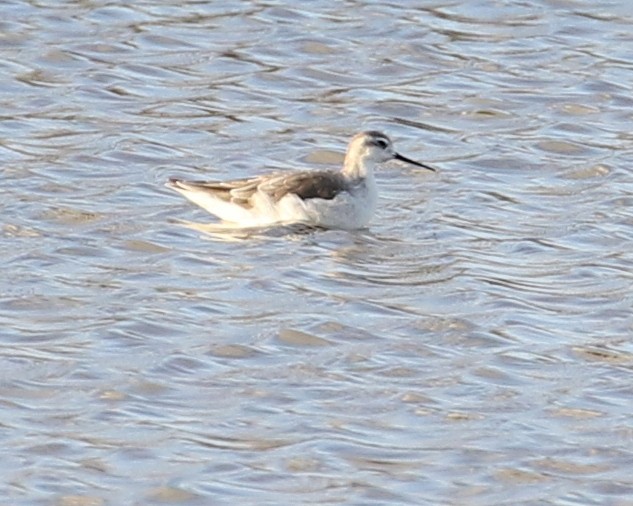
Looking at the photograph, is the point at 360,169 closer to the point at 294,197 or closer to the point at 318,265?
the point at 294,197

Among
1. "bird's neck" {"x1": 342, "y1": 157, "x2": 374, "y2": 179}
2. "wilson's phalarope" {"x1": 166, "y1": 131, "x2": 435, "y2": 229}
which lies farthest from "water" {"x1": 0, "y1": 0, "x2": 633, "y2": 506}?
"bird's neck" {"x1": 342, "y1": 157, "x2": 374, "y2": 179}

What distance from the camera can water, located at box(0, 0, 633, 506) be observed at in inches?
374

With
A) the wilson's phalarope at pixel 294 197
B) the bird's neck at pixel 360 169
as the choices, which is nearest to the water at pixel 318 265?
the wilson's phalarope at pixel 294 197

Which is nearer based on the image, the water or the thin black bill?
the water

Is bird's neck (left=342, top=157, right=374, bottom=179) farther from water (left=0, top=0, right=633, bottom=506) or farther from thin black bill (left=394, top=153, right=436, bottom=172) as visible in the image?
water (left=0, top=0, right=633, bottom=506)

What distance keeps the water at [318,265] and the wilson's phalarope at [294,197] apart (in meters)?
0.19

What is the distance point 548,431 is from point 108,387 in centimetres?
199

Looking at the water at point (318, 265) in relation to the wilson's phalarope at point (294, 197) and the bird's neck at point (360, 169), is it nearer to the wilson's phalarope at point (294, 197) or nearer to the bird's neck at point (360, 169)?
the wilson's phalarope at point (294, 197)

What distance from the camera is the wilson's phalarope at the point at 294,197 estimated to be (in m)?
13.5

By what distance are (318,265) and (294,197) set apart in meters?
0.92

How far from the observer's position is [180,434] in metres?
9.69

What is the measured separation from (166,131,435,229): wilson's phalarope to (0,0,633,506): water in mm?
187

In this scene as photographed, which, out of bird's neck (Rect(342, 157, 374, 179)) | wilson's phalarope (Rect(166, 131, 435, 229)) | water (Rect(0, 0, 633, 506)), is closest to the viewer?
water (Rect(0, 0, 633, 506))

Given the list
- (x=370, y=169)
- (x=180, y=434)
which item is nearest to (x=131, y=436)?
(x=180, y=434)
